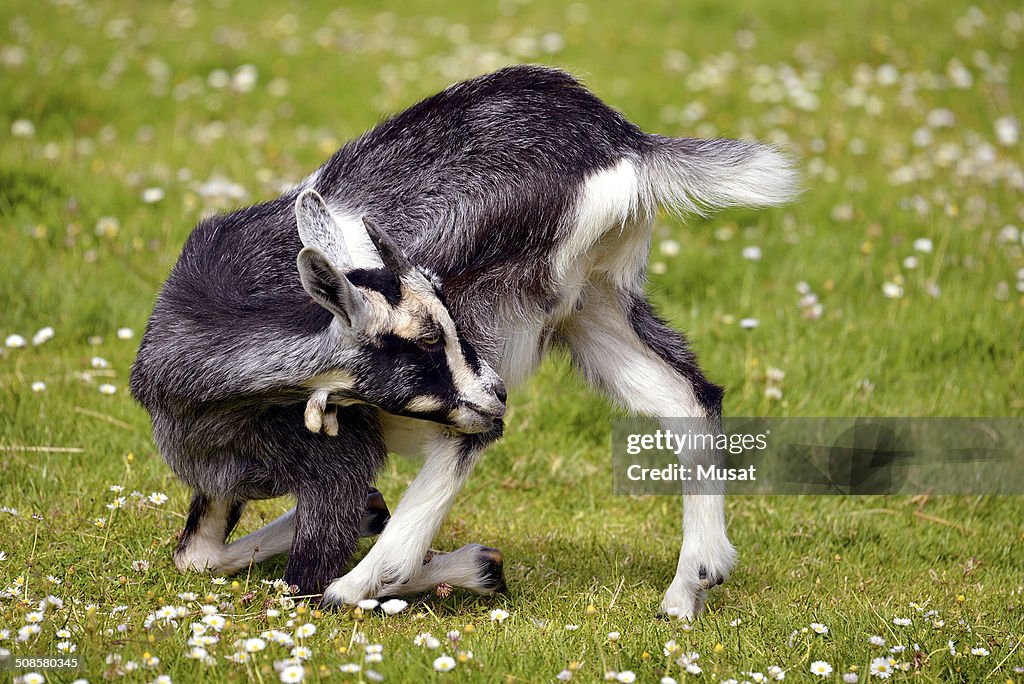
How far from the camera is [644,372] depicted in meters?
4.50

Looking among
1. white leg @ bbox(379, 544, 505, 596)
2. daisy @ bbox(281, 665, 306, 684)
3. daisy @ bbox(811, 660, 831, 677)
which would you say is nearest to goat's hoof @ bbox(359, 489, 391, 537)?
white leg @ bbox(379, 544, 505, 596)

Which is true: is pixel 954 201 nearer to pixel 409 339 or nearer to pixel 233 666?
pixel 409 339

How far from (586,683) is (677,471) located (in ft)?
7.46

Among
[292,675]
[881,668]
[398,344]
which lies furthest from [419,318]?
[881,668]

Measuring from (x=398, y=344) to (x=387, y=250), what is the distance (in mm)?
287

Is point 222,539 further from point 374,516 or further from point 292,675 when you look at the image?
point 292,675

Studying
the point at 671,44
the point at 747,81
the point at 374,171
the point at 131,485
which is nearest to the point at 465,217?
the point at 374,171

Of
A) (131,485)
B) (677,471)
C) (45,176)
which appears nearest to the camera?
(131,485)

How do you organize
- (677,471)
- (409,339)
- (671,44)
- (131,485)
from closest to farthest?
(409,339)
(131,485)
(677,471)
(671,44)

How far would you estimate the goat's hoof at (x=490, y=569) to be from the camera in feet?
13.9

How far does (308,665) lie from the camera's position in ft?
10.8

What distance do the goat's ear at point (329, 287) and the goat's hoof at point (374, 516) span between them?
1065 mm

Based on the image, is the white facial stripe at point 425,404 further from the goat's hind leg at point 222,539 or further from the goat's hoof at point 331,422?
the goat's hind leg at point 222,539

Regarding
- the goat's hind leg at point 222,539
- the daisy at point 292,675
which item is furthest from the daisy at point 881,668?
the goat's hind leg at point 222,539
